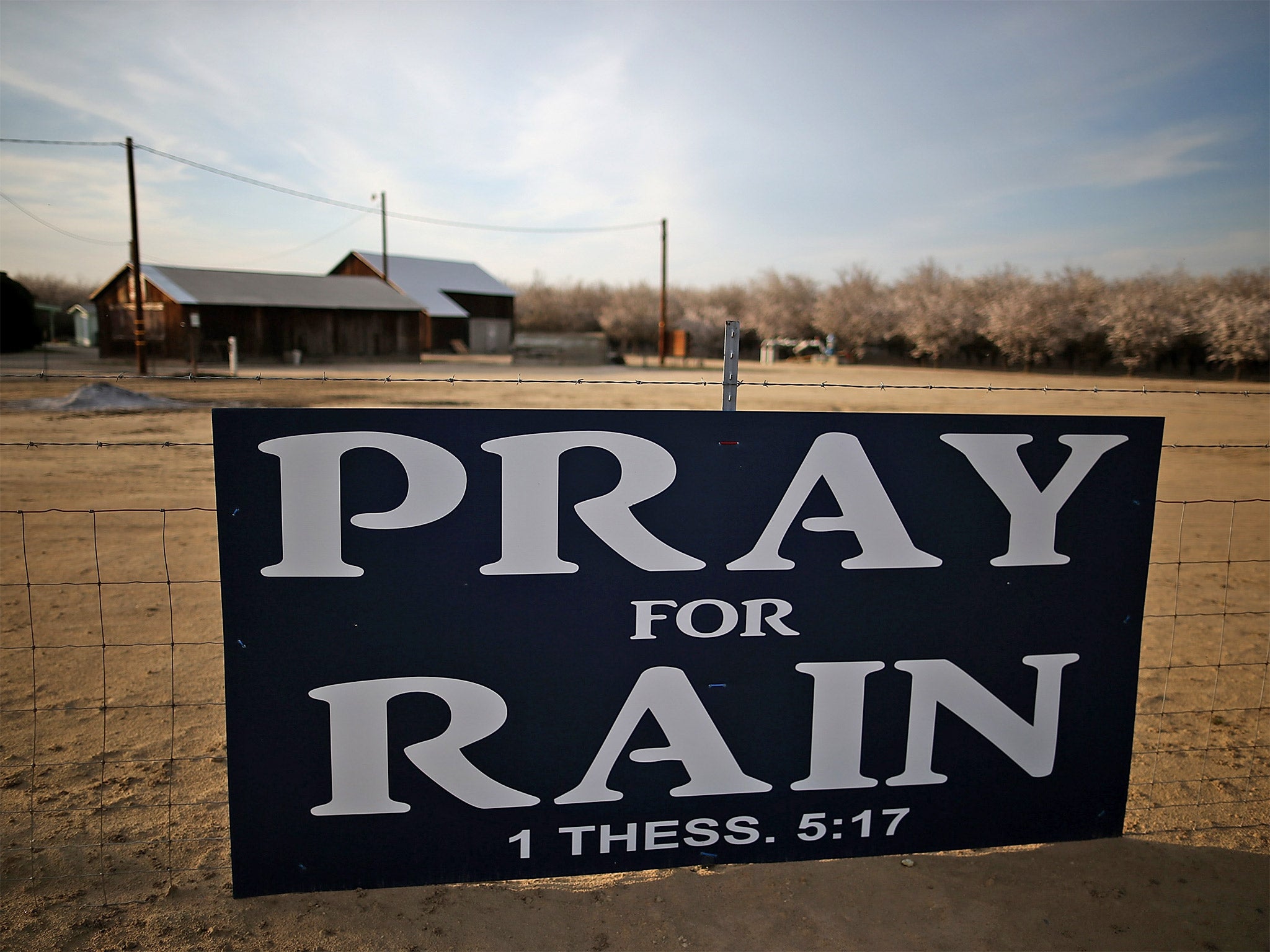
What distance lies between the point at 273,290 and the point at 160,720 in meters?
36.1

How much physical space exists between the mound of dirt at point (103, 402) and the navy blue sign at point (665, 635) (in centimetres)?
1744

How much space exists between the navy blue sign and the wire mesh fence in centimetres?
68

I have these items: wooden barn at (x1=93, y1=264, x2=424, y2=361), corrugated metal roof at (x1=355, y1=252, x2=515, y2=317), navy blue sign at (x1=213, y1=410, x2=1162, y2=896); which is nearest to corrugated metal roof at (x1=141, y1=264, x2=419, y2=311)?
wooden barn at (x1=93, y1=264, x2=424, y2=361)

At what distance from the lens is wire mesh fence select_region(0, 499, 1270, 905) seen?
2867 mm

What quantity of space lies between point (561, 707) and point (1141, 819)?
2.51 meters

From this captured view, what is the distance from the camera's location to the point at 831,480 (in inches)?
98.7

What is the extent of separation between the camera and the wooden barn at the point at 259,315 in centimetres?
3319

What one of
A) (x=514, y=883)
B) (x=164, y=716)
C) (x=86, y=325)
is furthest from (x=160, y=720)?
(x=86, y=325)

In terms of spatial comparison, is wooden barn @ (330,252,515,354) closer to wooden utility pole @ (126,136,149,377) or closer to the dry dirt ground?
wooden utility pole @ (126,136,149,377)

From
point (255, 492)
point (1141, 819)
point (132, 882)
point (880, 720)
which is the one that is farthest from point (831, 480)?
point (132, 882)

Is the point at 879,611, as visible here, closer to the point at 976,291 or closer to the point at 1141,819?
the point at 1141,819

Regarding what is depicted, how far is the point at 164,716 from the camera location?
379 cm

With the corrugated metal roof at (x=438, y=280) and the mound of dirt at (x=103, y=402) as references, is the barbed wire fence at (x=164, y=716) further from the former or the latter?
the corrugated metal roof at (x=438, y=280)

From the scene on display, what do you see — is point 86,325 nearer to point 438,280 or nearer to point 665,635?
point 438,280
